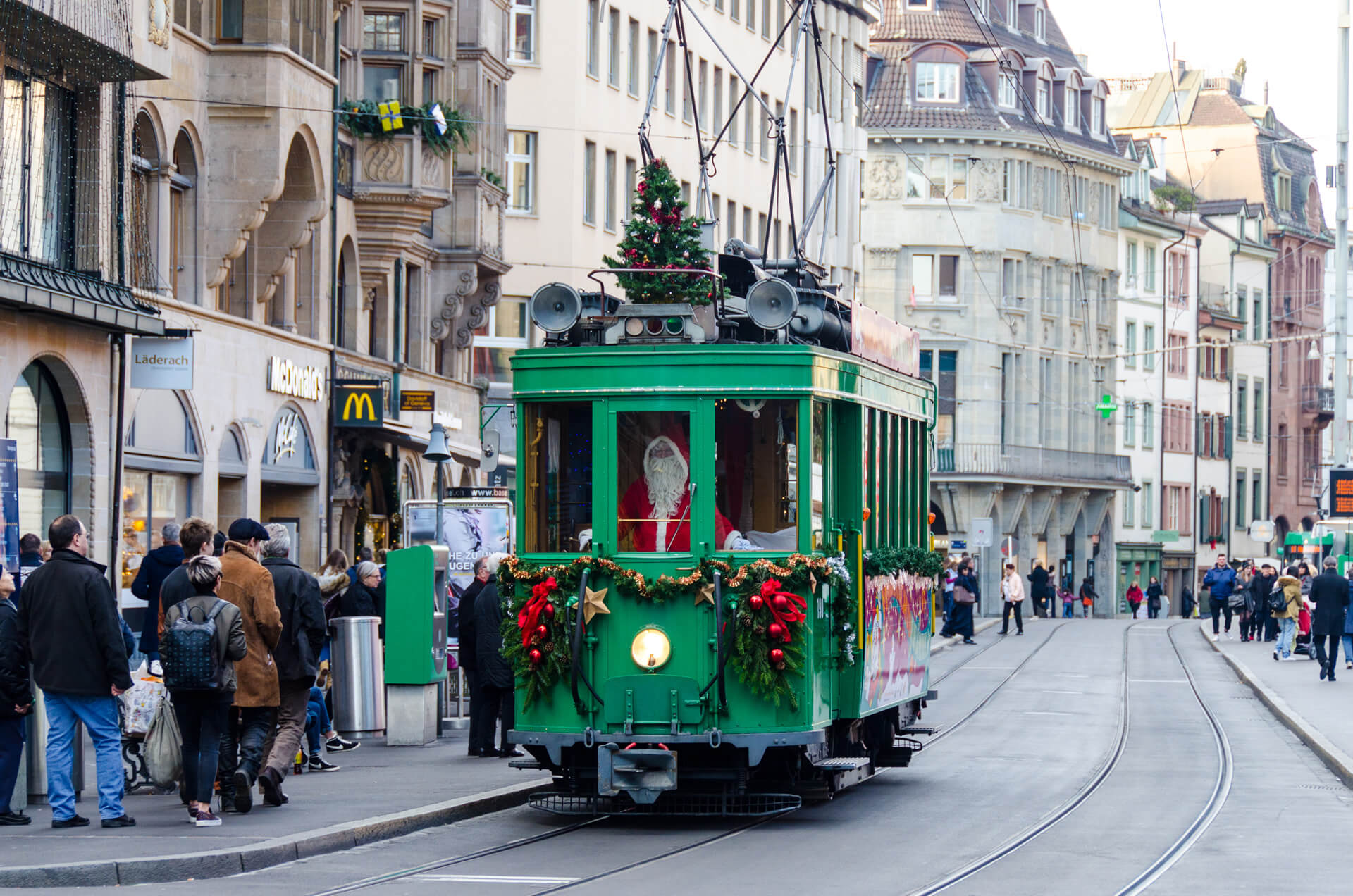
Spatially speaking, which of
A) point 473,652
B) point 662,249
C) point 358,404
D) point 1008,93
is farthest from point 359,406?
point 1008,93

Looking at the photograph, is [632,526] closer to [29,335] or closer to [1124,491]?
[29,335]

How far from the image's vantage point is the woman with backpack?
43.9ft

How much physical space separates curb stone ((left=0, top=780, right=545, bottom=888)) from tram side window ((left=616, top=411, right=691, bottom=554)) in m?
2.15

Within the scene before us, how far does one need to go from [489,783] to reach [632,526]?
3.11 metres

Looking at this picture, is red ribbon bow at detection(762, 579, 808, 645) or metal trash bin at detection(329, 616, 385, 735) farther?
metal trash bin at detection(329, 616, 385, 735)

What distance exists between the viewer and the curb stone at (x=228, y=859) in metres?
11.6

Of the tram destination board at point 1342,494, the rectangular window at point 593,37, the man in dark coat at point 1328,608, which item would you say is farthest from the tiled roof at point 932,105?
the man in dark coat at point 1328,608

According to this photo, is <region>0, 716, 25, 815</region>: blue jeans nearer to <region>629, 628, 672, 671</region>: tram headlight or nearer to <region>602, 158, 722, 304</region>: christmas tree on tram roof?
<region>629, 628, 672, 671</region>: tram headlight

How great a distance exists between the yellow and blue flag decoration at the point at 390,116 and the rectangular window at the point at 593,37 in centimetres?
1829

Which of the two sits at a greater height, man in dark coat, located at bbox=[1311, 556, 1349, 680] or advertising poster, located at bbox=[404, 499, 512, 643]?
advertising poster, located at bbox=[404, 499, 512, 643]

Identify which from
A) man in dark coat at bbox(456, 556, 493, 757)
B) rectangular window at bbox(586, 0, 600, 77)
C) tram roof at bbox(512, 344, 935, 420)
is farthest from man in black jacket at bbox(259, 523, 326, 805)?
rectangular window at bbox(586, 0, 600, 77)

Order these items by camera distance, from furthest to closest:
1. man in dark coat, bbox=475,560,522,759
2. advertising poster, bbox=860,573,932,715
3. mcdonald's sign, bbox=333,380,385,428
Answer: mcdonald's sign, bbox=333,380,385,428 → man in dark coat, bbox=475,560,522,759 → advertising poster, bbox=860,573,932,715

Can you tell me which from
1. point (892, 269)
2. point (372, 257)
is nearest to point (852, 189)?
point (892, 269)

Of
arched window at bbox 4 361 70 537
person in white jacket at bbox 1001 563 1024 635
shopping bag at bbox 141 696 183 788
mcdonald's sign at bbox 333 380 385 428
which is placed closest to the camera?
shopping bag at bbox 141 696 183 788
